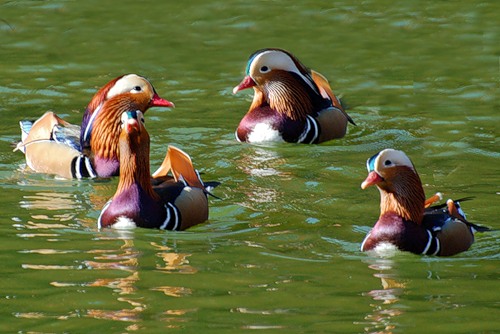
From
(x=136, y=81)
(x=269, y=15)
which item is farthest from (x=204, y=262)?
(x=269, y=15)

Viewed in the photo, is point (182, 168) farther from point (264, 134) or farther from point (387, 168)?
point (264, 134)

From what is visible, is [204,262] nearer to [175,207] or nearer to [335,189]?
[175,207]

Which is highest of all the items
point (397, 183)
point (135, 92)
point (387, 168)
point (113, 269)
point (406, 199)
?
point (135, 92)

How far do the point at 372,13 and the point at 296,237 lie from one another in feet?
30.9

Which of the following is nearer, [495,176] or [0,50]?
[495,176]

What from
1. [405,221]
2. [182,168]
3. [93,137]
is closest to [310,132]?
[93,137]

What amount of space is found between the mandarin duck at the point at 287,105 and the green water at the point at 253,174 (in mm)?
221

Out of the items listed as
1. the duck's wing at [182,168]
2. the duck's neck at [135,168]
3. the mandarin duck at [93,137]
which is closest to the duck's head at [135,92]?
the mandarin duck at [93,137]

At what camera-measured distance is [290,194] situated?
1092 centimetres

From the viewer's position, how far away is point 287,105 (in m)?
13.6

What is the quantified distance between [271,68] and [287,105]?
41cm

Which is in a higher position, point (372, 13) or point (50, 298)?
point (372, 13)

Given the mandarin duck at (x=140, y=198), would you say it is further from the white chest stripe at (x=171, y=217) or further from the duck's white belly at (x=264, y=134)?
the duck's white belly at (x=264, y=134)

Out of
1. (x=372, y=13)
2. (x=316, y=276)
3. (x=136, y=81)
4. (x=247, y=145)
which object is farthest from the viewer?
(x=372, y=13)
